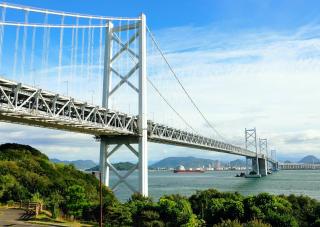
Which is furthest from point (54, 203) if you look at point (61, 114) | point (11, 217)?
point (61, 114)

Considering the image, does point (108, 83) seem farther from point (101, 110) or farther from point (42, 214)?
point (42, 214)

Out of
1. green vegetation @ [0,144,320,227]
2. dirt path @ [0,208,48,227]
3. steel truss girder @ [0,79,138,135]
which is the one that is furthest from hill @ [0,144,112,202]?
steel truss girder @ [0,79,138,135]

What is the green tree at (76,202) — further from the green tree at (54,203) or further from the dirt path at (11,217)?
the dirt path at (11,217)

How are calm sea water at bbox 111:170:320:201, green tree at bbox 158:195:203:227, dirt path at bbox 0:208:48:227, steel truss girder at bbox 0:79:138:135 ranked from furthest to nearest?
calm sea water at bbox 111:170:320:201 → steel truss girder at bbox 0:79:138:135 → green tree at bbox 158:195:203:227 → dirt path at bbox 0:208:48:227

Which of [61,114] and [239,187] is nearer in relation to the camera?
[61,114]

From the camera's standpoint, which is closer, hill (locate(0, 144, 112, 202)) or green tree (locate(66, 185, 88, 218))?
green tree (locate(66, 185, 88, 218))

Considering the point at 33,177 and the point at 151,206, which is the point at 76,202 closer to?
the point at 151,206

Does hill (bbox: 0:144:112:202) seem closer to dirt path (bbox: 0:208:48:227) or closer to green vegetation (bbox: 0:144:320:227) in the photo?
green vegetation (bbox: 0:144:320:227)
